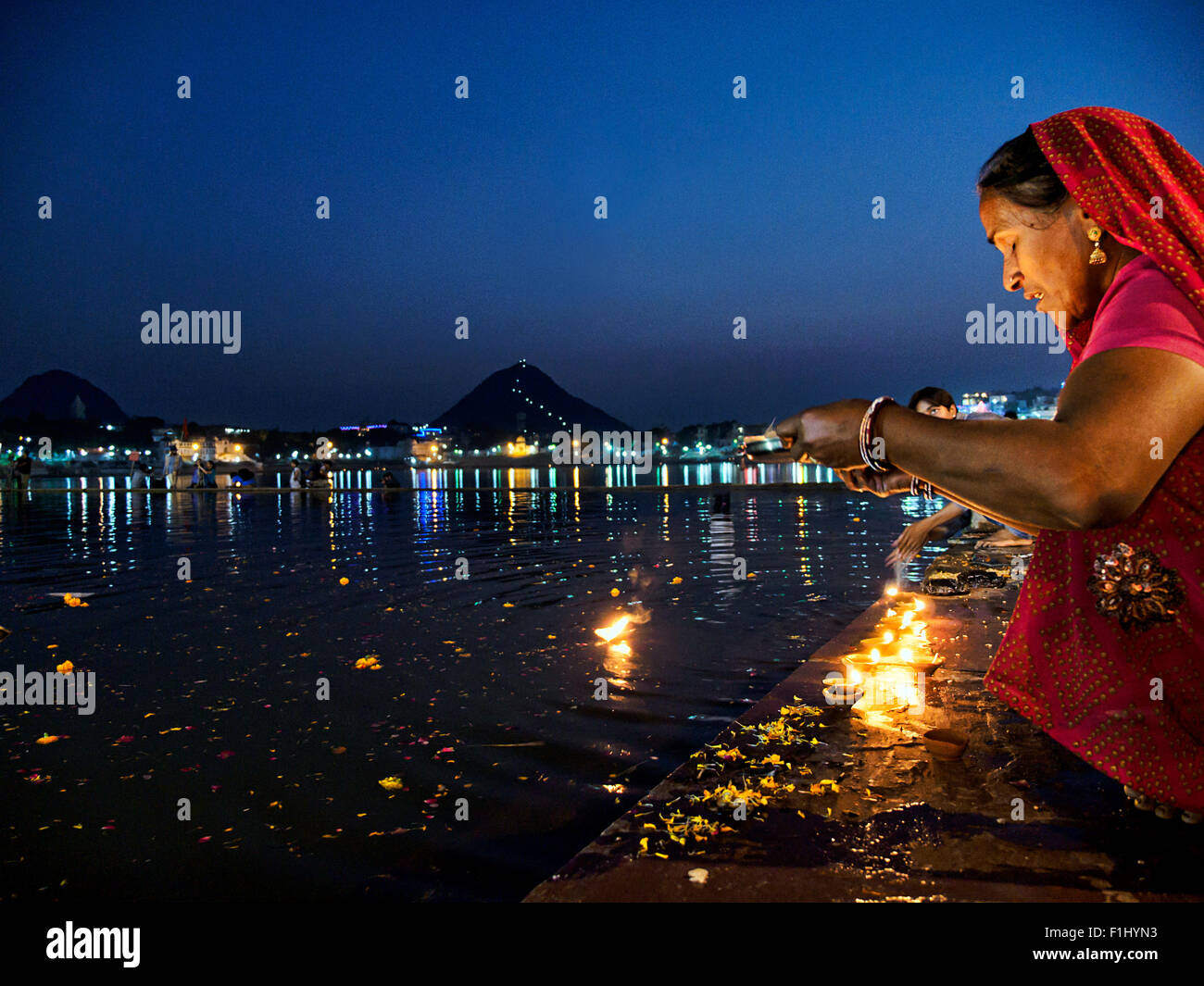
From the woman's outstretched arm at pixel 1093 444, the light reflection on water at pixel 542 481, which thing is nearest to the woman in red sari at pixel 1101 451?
the woman's outstretched arm at pixel 1093 444

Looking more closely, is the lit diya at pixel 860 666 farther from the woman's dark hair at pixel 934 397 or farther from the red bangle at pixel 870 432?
the red bangle at pixel 870 432

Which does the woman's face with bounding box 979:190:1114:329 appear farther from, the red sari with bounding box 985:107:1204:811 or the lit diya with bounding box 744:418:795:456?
the lit diya with bounding box 744:418:795:456

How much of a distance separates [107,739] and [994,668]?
503cm

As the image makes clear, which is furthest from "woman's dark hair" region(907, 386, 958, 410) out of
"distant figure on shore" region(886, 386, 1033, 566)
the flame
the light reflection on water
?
the light reflection on water

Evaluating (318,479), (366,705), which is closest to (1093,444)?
(366,705)

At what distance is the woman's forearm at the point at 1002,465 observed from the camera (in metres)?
1.34

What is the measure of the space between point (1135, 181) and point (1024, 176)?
0.74 feet

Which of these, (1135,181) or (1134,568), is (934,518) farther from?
(1135,181)

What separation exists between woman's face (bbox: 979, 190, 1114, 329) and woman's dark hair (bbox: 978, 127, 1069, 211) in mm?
18

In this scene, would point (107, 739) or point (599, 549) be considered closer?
point (107, 739)

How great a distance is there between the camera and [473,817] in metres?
3.64

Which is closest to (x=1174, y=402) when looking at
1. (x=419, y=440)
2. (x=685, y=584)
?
(x=685, y=584)
